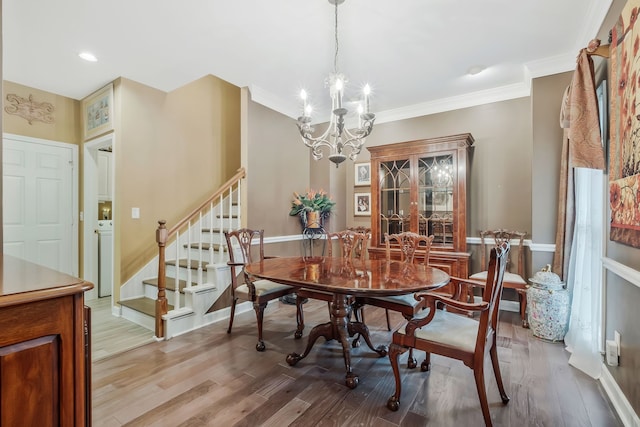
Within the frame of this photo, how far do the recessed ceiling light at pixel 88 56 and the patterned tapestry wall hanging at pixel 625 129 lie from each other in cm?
405

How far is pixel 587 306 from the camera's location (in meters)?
2.21

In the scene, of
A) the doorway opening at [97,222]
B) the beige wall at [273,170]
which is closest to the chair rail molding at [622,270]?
the beige wall at [273,170]

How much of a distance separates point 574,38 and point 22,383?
4.05 m

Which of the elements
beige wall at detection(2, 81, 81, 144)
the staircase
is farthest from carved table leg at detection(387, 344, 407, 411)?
beige wall at detection(2, 81, 81, 144)

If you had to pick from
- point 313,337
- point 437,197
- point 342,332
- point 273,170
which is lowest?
point 313,337

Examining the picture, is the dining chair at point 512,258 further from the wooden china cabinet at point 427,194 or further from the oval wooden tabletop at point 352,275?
the oval wooden tabletop at point 352,275

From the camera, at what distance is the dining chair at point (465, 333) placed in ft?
4.99

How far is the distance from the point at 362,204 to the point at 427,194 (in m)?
1.12

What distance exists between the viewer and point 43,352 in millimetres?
765

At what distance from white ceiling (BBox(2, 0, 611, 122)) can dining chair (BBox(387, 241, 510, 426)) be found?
6.34 ft

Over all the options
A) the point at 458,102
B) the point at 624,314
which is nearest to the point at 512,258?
the point at 624,314

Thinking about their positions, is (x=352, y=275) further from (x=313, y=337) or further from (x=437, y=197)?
(x=437, y=197)

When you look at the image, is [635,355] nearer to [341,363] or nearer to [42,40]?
[341,363]

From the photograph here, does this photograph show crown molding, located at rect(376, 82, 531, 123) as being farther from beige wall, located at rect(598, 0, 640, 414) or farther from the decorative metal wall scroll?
the decorative metal wall scroll
